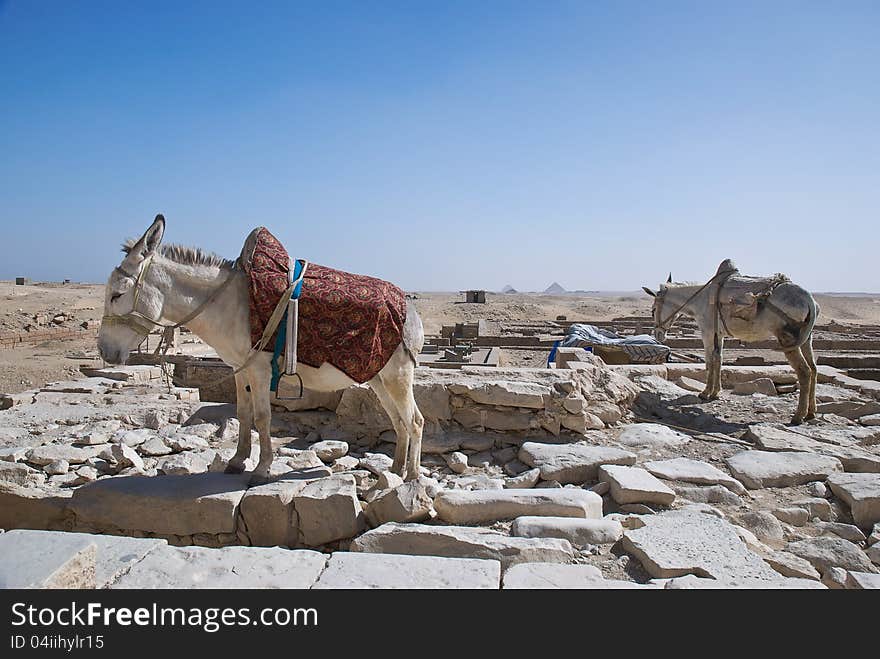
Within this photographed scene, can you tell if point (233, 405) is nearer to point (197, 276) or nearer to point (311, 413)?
point (311, 413)

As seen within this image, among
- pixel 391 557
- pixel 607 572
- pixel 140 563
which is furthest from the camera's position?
pixel 607 572

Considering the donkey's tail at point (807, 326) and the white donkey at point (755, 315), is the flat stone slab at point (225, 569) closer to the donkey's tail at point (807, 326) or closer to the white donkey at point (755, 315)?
the white donkey at point (755, 315)

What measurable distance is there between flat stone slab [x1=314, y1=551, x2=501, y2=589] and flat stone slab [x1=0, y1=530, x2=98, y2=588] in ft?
3.15

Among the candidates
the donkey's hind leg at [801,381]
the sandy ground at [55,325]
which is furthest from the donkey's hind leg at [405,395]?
the sandy ground at [55,325]

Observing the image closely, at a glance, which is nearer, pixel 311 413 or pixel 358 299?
pixel 358 299

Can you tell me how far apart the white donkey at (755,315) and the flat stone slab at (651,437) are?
1.86m

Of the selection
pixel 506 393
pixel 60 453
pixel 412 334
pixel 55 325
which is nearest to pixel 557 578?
pixel 412 334

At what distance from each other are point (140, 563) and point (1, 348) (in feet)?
54.4

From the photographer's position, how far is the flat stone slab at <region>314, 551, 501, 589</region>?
250 cm

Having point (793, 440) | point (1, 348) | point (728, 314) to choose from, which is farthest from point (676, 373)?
point (1, 348)

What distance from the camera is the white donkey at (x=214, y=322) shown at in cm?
383

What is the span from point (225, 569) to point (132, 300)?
2.12 m

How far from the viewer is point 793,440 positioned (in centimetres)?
580
